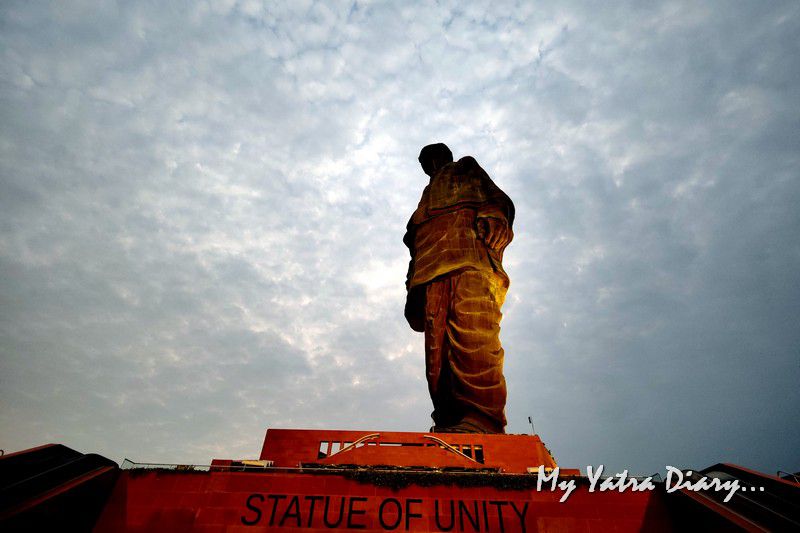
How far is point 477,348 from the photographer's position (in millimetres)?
7273

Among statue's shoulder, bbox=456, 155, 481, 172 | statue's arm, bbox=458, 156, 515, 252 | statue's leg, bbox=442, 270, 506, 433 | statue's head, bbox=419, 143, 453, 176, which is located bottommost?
statue's leg, bbox=442, 270, 506, 433

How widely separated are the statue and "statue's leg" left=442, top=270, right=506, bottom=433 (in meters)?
0.02

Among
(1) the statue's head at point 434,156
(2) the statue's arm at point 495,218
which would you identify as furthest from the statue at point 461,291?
(1) the statue's head at point 434,156

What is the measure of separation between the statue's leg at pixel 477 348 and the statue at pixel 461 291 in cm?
2

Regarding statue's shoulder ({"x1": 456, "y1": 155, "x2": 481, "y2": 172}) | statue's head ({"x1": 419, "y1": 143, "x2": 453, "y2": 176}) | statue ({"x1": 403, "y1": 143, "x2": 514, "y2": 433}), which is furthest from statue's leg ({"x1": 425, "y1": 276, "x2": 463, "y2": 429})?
statue's head ({"x1": 419, "y1": 143, "x2": 453, "y2": 176})

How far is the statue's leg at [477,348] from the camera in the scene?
6832mm

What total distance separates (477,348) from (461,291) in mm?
1107

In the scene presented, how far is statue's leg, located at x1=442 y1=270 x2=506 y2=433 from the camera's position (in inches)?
269

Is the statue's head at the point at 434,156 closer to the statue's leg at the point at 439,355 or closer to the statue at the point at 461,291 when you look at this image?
the statue at the point at 461,291

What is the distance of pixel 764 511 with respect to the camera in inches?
118

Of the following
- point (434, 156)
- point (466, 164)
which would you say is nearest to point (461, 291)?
point (466, 164)

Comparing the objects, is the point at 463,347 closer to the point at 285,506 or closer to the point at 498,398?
the point at 498,398

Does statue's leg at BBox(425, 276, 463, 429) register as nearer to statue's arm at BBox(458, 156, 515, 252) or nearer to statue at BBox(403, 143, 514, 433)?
statue at BBox(403, 143, 514, 433)

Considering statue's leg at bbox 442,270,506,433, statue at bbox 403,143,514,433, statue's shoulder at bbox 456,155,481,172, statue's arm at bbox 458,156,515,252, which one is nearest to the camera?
statue's leg at bbox 442,270,506,433
